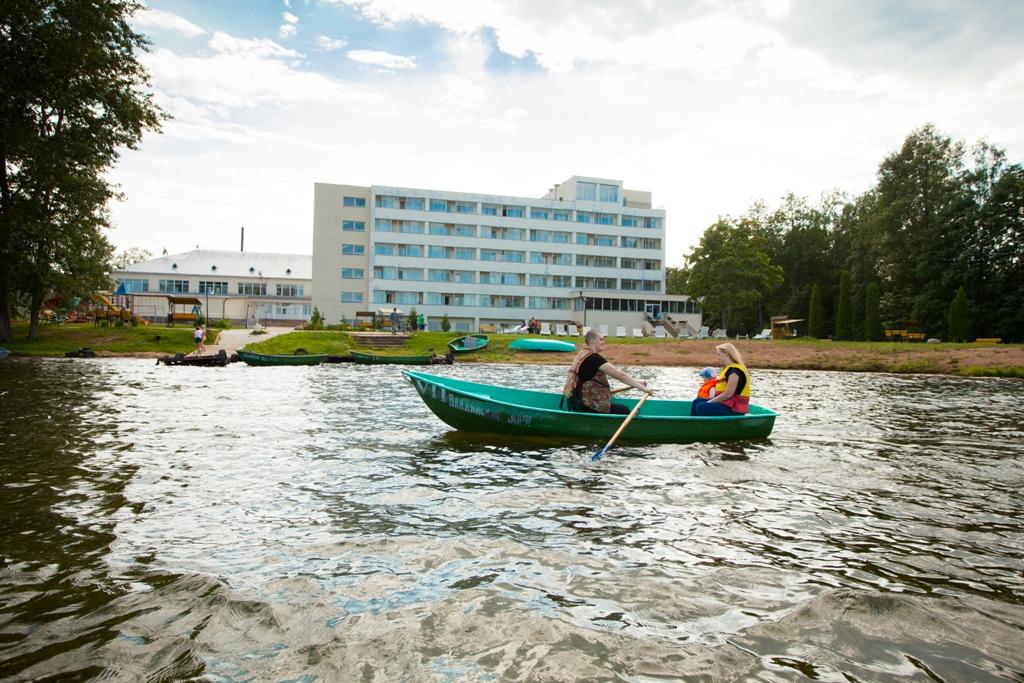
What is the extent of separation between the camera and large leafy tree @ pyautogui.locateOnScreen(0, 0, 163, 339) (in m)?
23.8

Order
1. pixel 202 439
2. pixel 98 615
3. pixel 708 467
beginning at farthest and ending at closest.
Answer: pixel 202 439 < pixel 708 467 < pixel 98 615

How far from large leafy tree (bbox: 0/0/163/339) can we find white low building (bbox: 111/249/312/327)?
42.5 metres

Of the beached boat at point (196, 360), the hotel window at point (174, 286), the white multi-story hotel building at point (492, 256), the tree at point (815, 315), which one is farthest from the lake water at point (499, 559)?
the hotel window at point (174, 286)

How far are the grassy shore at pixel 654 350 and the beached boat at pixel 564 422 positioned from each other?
29.5m

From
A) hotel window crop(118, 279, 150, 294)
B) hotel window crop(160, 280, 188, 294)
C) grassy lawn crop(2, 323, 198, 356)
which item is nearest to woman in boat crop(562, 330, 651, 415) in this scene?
grassy lawn crop(2, 323, 198, 356)

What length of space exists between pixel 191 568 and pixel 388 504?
2.51 metres

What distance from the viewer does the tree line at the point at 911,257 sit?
52.2m

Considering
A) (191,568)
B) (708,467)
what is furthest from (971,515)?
(191,568)

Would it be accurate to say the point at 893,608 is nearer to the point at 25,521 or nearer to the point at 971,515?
the point at 971,515

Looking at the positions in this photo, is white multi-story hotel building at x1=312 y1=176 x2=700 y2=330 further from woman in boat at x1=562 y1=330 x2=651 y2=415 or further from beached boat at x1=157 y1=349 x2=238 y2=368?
woman in boat at x1=562 y1=330 x2=651 y2=415

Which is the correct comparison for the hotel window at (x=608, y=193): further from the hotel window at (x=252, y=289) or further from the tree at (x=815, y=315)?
the hotel window at (x=252, y=289)

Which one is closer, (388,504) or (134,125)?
(388,504)

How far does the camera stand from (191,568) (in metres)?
5.55

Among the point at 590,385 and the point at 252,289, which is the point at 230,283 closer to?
the point at 252,289
